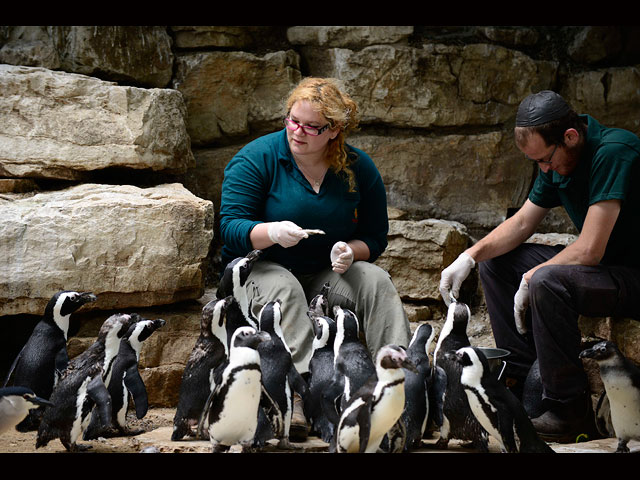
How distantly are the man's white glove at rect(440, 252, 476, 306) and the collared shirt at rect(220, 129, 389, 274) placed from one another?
0.51 m

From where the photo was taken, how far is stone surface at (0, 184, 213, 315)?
3.56 m

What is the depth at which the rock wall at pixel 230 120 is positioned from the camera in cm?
→ 375

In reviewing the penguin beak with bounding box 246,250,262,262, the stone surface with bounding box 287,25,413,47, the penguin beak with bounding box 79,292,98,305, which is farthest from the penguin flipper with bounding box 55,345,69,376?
the stone surface with bounding box 287,25,413,47

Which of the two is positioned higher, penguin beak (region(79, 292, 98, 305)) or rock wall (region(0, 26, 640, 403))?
rock wall (region(0, 26, 640, 403))

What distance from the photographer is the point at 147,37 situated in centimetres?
449

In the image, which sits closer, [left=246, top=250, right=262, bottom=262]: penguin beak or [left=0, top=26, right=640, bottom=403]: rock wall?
[left=246, top=250, right=262, bottom=262]: penguin beak

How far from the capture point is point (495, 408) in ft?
8.62

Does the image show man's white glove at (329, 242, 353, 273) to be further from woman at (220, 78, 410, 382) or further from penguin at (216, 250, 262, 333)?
penguin at (216, 250, 262, 333)

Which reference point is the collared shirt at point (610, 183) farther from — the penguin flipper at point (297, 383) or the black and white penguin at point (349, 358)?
the penguin flipper at point (297, 383)

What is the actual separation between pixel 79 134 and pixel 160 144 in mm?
450

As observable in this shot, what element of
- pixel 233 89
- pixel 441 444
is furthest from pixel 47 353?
pixel 233 89

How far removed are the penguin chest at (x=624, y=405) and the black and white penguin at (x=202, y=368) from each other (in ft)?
5.23
